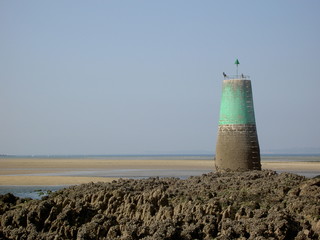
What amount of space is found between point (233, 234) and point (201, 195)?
2.80 meters

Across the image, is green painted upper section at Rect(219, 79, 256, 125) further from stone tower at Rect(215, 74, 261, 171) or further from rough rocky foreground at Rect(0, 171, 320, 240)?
rough rocky foreground at Rect(0, 171, 320, 240)

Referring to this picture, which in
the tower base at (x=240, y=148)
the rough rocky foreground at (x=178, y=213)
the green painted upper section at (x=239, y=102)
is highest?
the green painted upper section at (x=239, y=102)

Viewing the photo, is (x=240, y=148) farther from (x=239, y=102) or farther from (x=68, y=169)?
(x=68, y=169)

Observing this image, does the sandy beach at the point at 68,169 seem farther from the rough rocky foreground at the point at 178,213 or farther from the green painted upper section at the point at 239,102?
the rough rocky foreground at the point at 178,213

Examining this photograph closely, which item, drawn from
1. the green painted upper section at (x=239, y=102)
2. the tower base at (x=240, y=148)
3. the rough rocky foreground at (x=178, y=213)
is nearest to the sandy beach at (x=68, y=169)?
the tower base at (x=240, y=148)

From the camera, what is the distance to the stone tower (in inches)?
912

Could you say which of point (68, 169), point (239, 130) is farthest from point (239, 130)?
point (68, 169)

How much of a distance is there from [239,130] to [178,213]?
944cm

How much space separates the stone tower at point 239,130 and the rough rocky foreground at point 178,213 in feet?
18.5

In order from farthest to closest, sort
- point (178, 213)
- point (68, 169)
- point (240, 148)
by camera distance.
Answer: point (68, 169) < point (240, 148) < point (178, 213)

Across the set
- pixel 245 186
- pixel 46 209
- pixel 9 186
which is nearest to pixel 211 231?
pixel 245 186

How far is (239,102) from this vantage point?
2323 cm

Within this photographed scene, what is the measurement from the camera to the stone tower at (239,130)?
23.2 m

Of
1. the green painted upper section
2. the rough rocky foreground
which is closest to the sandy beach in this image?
the green painted upper section
